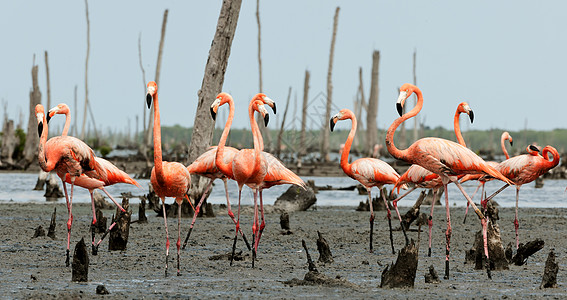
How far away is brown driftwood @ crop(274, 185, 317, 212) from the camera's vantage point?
14.4 m

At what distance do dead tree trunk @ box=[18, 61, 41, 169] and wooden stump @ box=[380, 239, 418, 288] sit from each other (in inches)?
987

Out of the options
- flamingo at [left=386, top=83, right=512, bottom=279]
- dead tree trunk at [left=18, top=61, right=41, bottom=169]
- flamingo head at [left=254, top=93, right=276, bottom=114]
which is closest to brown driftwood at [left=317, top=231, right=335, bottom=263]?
flamingo at [left=386, top=83, right=512, bottom=279]

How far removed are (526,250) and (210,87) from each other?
643cm

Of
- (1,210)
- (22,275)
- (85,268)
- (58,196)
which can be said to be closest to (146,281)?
(85,268)

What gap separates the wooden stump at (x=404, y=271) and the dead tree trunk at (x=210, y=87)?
6583 mm

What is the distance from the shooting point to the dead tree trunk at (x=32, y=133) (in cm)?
2972

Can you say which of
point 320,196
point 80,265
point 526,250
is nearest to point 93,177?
point 80,265

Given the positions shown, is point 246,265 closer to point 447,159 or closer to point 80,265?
point 80,265

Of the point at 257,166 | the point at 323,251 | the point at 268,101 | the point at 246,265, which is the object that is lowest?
the point at 246,265

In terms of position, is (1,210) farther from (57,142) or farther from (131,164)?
(131,164)

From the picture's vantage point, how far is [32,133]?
31.5 meters

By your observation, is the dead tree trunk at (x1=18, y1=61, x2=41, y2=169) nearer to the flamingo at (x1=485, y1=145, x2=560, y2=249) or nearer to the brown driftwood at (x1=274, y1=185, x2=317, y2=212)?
the brown driftwood at (x1=274, y1=185, x2=317, y2=212)

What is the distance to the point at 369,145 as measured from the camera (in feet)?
129

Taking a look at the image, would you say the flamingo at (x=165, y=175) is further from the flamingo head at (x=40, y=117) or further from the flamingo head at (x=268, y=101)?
the flamingo head at (x=40, y=117)
